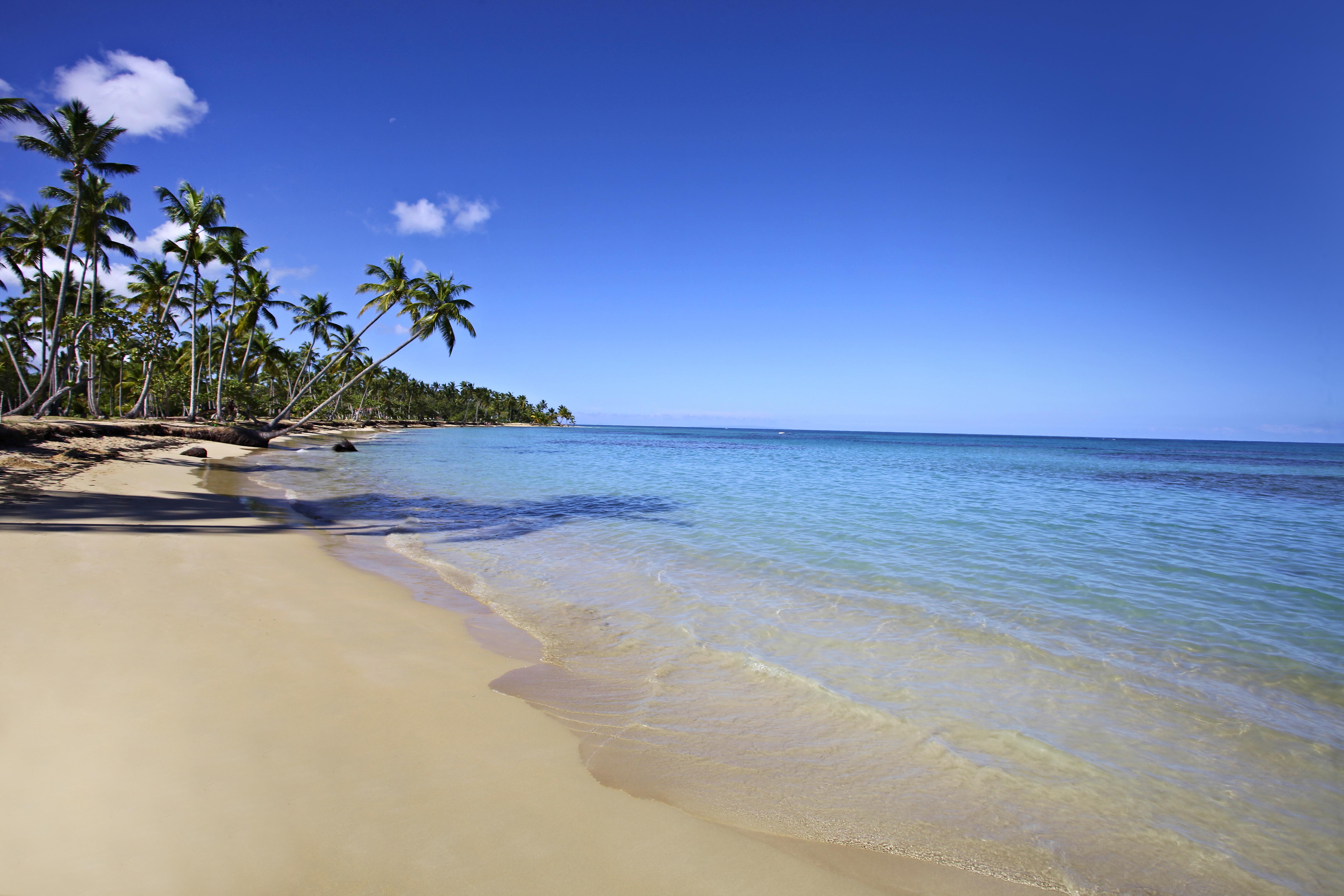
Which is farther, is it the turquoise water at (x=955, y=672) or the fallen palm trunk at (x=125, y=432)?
the fallen palm trunk at (x=125, y=432)

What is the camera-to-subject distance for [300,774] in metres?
2.88

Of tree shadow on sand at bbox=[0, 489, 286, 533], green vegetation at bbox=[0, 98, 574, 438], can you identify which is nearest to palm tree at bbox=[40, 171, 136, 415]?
green vegetation at bbox=[0, 98, 574, 438]

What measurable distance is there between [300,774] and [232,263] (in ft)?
134

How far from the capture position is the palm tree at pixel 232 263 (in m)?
33.1

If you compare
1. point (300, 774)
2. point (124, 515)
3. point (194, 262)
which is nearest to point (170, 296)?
point (194, 262)

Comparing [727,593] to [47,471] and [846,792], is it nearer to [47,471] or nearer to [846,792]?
[846,792]

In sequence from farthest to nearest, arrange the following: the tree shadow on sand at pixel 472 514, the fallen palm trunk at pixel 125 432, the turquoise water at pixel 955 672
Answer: the fallen palm trunk at pixel 125 432
the tree shadow on sand at pixel 472 514
the turquoise water at pixel 955 672

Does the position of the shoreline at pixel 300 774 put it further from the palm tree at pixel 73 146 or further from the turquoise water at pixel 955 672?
the palm tree at pixel 73 146

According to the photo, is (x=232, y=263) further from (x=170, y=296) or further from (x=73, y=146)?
(x=73, y=146)

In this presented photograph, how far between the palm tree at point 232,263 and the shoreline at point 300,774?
118ft

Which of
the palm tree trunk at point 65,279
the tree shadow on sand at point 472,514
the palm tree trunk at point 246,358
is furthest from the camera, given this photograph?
the palm tree trunk at point 246,358

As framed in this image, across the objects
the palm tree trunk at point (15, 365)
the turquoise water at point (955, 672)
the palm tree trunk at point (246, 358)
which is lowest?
the turquoise water at point (955, 672)

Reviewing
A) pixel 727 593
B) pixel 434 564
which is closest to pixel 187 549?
pixel 434 564

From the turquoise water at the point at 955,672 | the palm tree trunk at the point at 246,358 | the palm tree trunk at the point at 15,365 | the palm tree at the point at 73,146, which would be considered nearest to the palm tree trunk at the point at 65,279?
the palm tree at the point at 73,146
